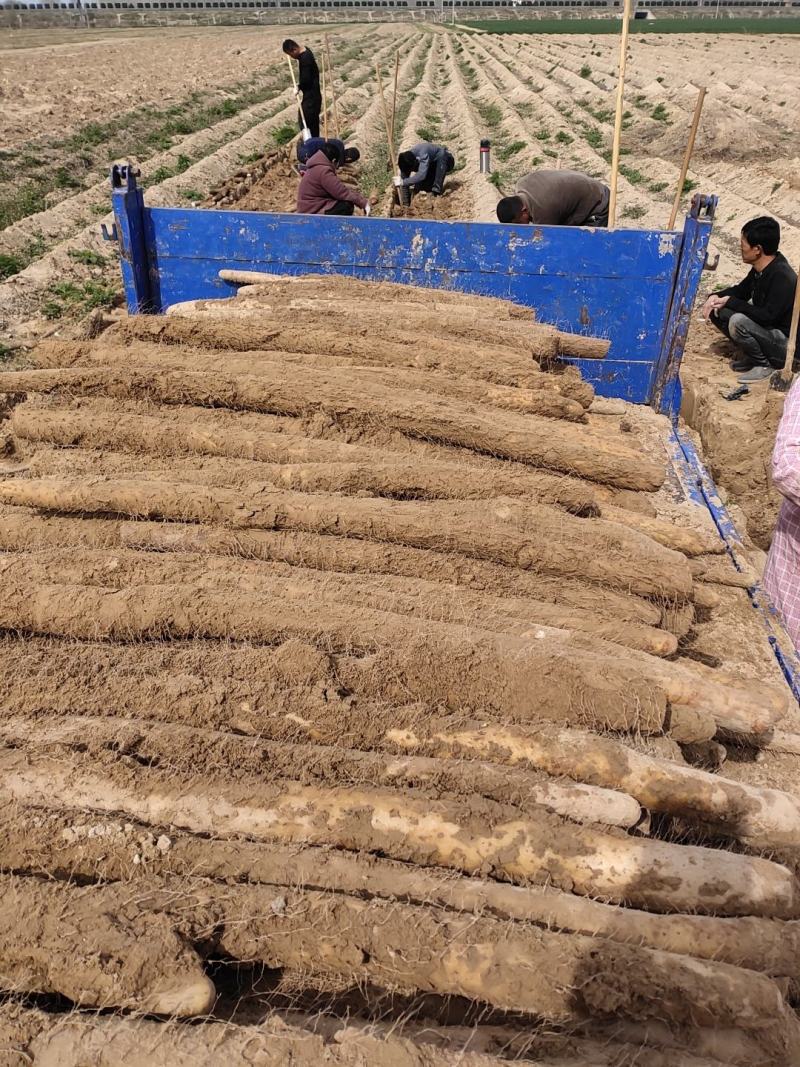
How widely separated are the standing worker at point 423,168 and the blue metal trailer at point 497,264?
28.9 ft

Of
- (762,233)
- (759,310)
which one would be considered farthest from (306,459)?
(759,310)

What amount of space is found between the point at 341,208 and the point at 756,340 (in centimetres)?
533

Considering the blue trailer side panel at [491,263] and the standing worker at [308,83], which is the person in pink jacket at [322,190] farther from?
the standing worker at [308,83]

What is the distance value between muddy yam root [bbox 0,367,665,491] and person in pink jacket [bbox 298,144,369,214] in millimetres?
4895

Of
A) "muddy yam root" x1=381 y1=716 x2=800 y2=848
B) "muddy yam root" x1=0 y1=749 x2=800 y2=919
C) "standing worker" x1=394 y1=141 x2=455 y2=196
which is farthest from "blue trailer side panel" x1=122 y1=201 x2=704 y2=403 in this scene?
"standing worker" x1=394 y1=141 x2=455 y2=196

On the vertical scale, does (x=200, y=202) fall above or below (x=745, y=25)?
below

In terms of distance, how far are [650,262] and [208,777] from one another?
199 inches

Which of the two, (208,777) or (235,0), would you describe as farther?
(235,0)

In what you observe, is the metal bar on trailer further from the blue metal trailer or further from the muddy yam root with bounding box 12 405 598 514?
the muddy yam root with bounding box 12 405 598 514

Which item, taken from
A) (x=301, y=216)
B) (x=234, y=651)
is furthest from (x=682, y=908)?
(x=301, y=216)

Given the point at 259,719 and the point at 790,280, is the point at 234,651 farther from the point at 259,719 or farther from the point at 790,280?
the point at 790,280

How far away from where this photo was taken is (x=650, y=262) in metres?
5.65

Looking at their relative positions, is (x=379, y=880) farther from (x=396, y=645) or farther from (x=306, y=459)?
(x=306, y=459)

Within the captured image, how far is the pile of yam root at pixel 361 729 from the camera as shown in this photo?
2092mm
